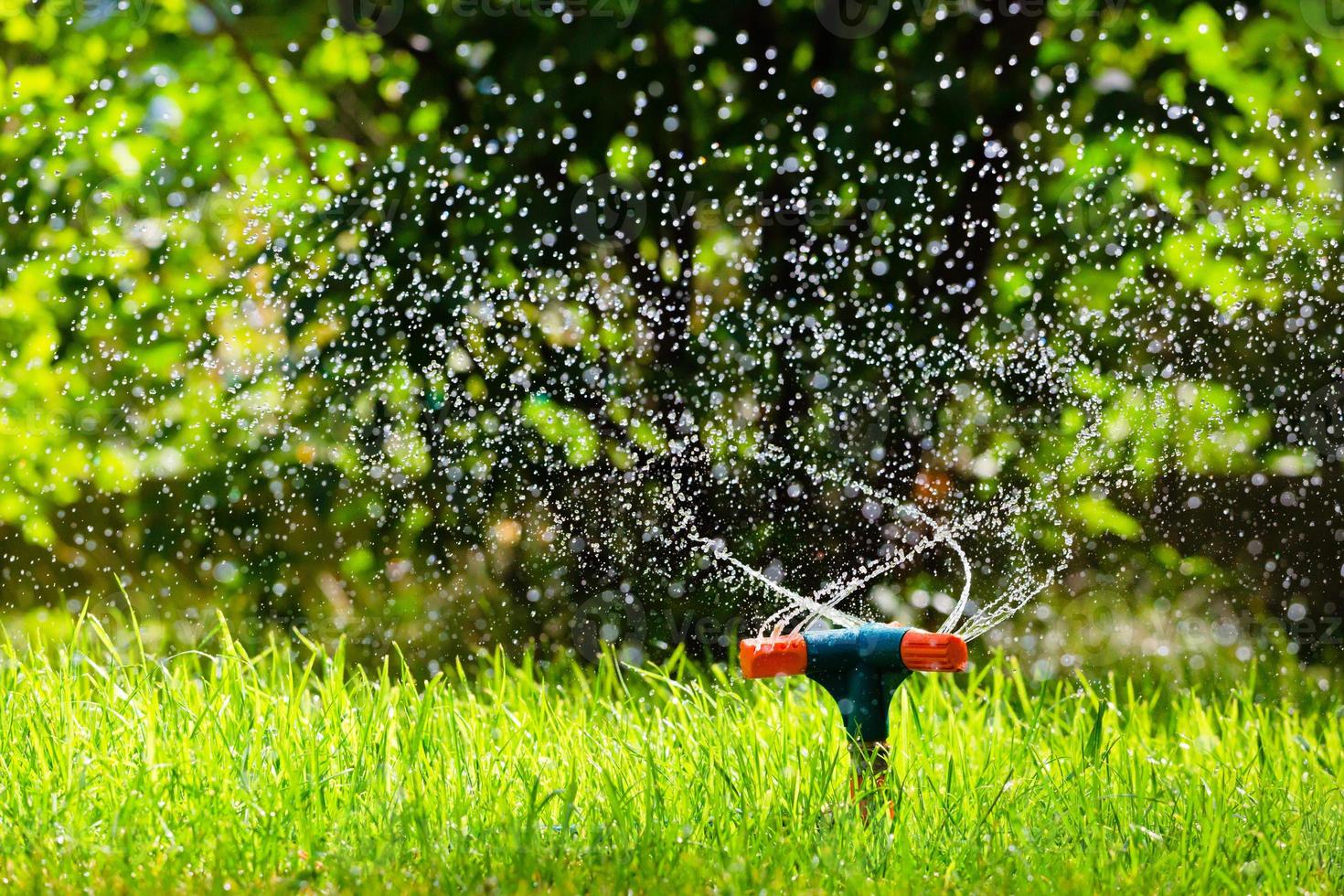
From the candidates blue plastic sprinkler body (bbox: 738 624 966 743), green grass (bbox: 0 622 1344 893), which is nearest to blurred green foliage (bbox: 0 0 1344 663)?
green grass (bbox: 0 622 1344 893)

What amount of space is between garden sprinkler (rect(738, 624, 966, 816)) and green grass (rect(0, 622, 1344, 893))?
0.44 feet

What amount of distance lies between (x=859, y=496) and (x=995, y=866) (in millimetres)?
2177

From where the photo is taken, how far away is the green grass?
2.27 meters

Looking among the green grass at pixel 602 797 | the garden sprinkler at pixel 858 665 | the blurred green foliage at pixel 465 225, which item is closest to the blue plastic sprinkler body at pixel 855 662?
the garden sprinkler at pixel 858 665

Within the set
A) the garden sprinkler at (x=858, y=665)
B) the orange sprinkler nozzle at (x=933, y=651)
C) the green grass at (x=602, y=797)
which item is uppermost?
the orange sprinkler nozzle at (x=933, y=651)

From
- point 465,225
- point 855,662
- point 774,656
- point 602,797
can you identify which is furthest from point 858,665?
point 465,225

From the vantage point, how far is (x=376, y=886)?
2.12 meters

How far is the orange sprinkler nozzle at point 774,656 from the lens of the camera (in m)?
2.34

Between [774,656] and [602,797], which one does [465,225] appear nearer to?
[602,797]

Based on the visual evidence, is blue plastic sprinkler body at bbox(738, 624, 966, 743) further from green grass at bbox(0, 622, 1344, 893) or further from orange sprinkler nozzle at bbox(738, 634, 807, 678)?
green grass at bbox(0, 622, 1344, 893)

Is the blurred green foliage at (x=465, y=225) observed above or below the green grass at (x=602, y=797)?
above

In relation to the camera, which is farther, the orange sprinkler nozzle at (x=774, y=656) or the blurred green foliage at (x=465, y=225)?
the blurred green foliage at (x=465, y=225)

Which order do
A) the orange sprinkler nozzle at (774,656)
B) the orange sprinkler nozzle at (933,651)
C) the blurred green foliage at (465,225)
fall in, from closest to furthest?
the orange sprinkler nozzle at (933,651)
the orange sprinkler nozzle at (774,656)
the blurred green foliage at (465,225)

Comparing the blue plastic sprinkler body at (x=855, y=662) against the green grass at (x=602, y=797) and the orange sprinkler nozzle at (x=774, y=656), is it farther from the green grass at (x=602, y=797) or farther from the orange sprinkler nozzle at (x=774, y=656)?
the green grass at (x=602, y=797)
